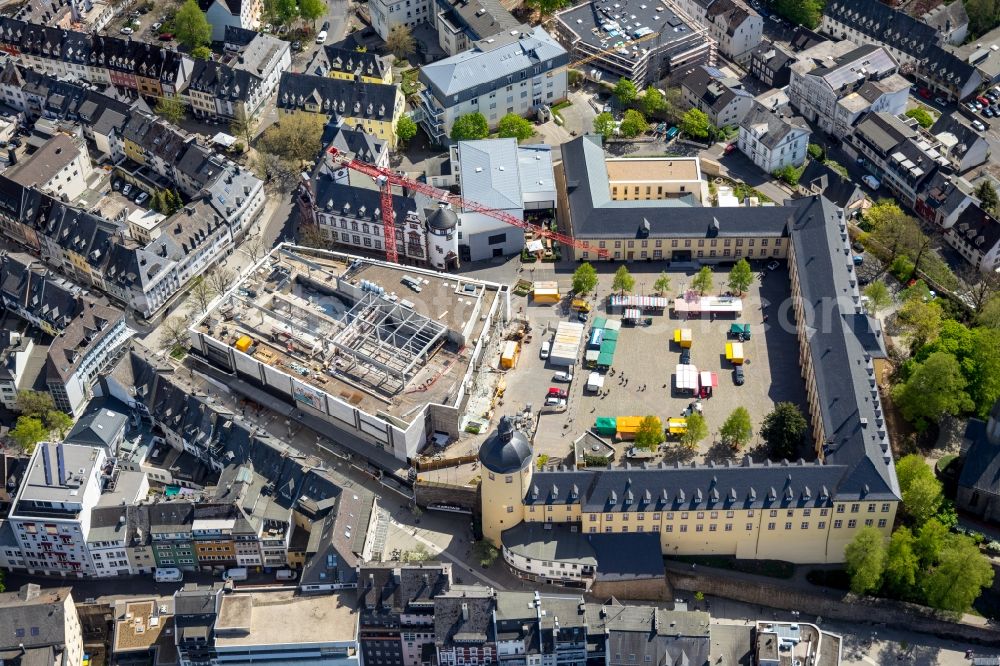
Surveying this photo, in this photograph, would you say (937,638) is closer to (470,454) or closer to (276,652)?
(470,454)

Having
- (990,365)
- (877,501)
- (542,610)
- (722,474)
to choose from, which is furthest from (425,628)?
(990,365)

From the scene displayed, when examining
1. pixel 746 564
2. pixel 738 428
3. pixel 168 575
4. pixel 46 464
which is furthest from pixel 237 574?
pixel 738 428

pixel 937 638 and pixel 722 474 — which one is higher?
pixel 722 474

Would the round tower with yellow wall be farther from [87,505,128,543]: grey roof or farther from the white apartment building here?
the white apartment building

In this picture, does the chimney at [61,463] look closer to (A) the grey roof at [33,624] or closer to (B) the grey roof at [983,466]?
(A) the grey roof at [33,624]

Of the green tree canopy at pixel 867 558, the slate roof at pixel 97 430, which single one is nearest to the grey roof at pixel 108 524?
the slate roof at pixel 97 430

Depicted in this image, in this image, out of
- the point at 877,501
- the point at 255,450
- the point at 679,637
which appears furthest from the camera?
the point at 255,450
